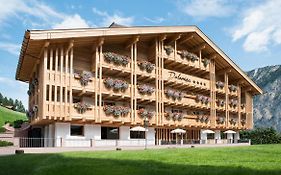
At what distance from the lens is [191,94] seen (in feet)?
152

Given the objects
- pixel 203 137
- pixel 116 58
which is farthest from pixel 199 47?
pixel 116 58

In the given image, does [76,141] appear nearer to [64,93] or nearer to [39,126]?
[64,93]

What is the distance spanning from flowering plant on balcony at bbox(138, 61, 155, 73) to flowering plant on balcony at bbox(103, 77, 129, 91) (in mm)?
3087

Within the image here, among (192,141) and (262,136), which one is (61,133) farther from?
(262,136)

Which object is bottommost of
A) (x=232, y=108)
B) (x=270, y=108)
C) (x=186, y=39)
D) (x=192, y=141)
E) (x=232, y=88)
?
(x=192, y=141)

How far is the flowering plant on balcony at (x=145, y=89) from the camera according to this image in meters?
37.2

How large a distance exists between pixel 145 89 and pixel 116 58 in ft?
15.3

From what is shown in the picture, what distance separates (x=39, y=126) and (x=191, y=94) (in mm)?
18652

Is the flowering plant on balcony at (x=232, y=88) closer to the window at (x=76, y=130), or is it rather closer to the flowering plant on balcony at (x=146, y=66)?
the flowering plant on balcony at (x=146, y=66)

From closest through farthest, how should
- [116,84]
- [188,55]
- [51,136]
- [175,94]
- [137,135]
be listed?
[51,136] → [116,84] → [137,135] → [175,94] → [188,55]

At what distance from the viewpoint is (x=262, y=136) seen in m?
61.2

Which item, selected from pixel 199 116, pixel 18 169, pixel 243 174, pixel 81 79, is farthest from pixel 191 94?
pixel 243 174

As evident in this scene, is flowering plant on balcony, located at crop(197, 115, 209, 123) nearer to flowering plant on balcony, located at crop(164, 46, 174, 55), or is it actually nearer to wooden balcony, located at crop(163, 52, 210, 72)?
wooden balcony, located at crop(163, 52, 210, 72)

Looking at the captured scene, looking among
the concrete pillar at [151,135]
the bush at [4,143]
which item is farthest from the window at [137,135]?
the bush at [4,143]
